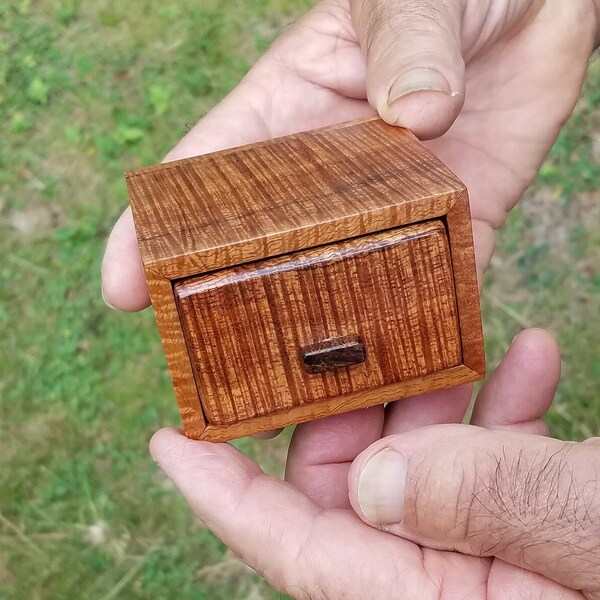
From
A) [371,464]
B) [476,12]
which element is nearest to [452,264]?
[371,464]

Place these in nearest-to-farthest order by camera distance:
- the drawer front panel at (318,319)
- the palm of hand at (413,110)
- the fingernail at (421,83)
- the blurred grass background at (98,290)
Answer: the drawer front panel at (318,319), the fingernail at (421,83), the palm of hand at (413,110), the blurred grass background at (98,290)

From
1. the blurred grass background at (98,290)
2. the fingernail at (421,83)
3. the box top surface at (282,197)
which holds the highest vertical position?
the fingernail at (421,83)

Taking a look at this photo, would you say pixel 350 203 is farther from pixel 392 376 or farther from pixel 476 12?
pixel 476 12

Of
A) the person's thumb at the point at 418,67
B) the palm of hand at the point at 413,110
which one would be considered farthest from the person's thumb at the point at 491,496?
the person's thumb at the point at 418,67

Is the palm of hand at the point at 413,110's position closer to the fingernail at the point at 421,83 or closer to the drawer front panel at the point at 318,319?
the fingernail at the point at 421,83

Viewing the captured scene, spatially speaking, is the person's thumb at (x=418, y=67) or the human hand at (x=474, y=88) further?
the human hand at (x=474, y=88)

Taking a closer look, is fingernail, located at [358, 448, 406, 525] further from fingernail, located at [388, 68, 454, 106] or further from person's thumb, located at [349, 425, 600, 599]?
fingernail, located at [388, 68, 454, 106]
